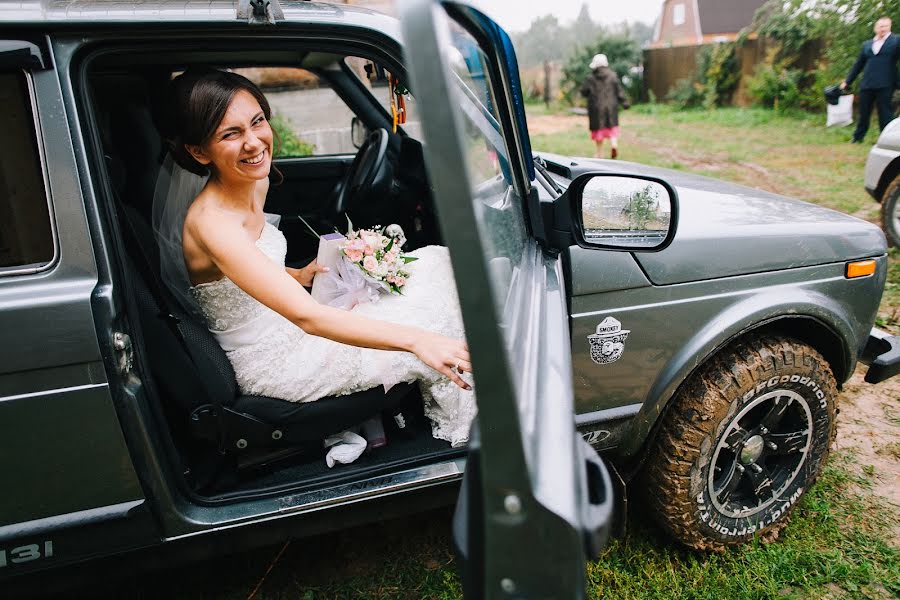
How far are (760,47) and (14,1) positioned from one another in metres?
19.4

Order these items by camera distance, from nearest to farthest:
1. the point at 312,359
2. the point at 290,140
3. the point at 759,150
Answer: the point at 312,359
the point at 290,140
the point at 759,150

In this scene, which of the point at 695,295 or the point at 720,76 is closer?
the point at 695,295

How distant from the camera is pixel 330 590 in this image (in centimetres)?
221

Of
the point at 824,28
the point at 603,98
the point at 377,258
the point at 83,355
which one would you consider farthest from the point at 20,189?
the point at 824,28

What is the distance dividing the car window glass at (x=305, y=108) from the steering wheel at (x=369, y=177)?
486cm

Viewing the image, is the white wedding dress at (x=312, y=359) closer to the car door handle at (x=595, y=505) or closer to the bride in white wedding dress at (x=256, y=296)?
the bride in white wedding dress at (x=256, y=296)

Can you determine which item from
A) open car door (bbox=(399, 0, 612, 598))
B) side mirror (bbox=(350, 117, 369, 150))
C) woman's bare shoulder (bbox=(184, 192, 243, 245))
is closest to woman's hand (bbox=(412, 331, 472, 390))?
open car door (bbox=(399, 0, 612, 598))

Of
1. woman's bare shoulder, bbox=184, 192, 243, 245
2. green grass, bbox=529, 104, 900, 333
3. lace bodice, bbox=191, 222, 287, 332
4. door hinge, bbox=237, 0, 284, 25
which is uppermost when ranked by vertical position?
door hinge, bbox=237, 0, 284, 25

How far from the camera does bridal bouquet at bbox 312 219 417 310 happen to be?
2068 mm

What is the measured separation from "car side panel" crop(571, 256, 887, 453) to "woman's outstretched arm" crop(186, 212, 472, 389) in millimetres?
542

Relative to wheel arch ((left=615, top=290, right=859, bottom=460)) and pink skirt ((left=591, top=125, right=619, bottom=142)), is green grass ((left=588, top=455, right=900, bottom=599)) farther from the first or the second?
pink skirt ((left=591, top=125, right=619, bottom=142))

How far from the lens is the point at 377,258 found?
2.08 metres

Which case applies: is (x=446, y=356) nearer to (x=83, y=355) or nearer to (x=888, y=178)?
(x=83, y=355)

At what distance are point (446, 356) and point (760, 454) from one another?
145cm
